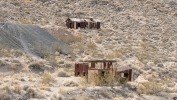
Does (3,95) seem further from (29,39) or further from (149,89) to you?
(29,39)

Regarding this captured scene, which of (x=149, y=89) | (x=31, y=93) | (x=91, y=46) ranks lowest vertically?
(x=149, y=89)

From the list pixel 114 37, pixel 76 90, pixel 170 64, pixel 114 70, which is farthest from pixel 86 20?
pixel 76 90

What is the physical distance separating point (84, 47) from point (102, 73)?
17.5 m

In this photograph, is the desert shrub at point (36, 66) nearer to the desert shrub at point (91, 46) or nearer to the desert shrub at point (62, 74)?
the desert shrub at point (62, 74)

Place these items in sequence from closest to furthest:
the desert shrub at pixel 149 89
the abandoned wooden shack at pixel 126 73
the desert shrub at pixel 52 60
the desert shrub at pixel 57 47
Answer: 1. the desert shrub at pixel 149 89
2. the abandoned wooden shack at pixel 126 73
3. the desert shrub at pixel 52 60
4. the desert shrub at pixel 57 47

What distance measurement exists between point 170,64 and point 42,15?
2811cm

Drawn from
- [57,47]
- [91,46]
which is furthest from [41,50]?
[91,46]

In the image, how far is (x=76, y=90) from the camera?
22703 millimetres

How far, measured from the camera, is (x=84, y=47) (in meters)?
43.7

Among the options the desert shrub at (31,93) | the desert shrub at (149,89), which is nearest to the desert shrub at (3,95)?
the desert shrub at (31,93)

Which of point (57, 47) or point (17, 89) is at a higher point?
point (17, 89)

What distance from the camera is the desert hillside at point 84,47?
2398 centimetres

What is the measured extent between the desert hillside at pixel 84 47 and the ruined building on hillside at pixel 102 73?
74 cm

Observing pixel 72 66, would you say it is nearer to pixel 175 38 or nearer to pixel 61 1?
pixel 175 38
